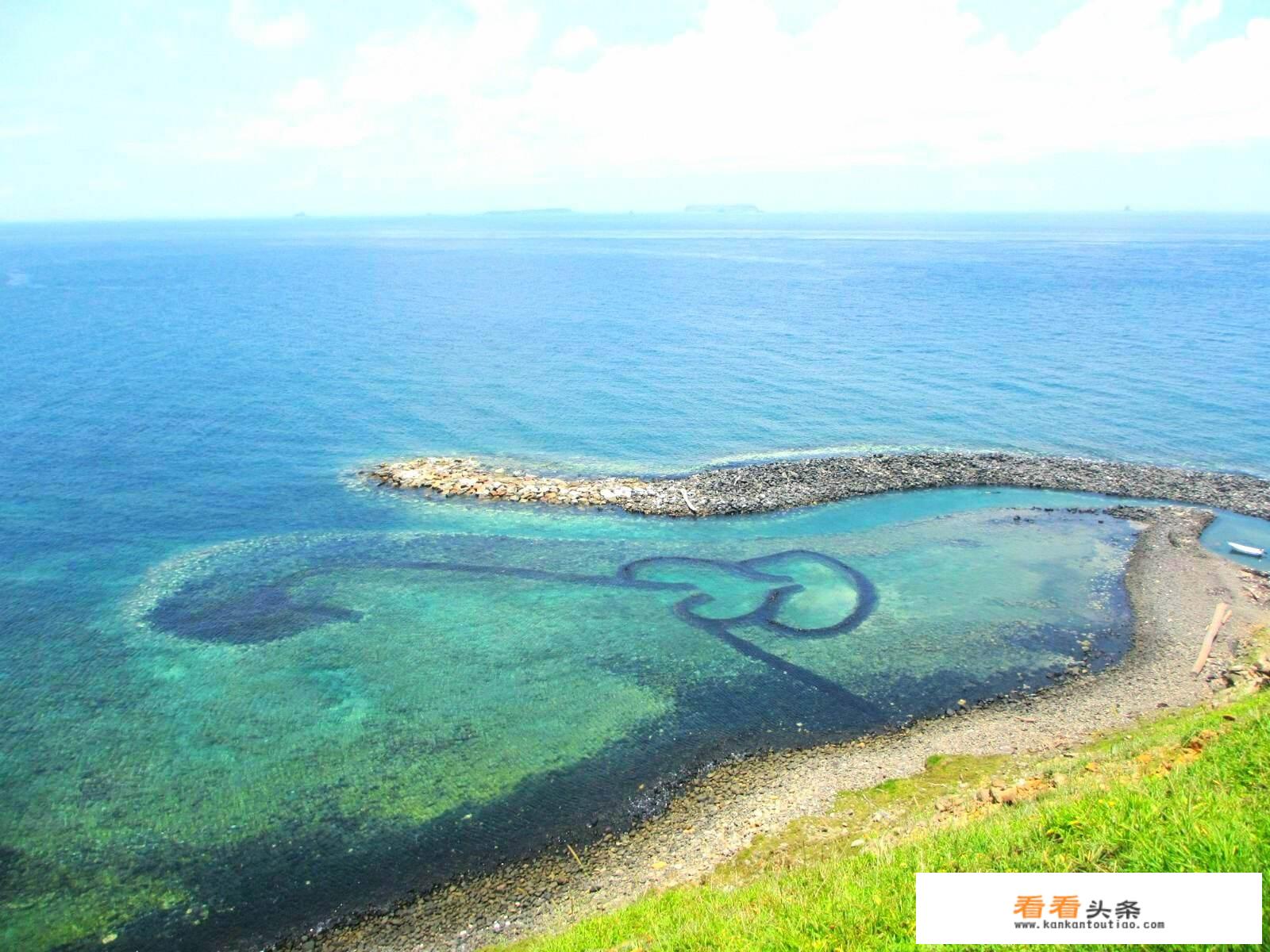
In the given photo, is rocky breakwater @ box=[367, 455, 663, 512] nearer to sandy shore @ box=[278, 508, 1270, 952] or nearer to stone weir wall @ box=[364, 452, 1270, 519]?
stone weir wall @ box=[364, 452, 1270, 519]

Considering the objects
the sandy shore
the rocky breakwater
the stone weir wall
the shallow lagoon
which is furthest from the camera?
the rocky breakwater

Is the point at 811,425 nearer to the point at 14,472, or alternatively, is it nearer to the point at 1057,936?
the point at 1057,936

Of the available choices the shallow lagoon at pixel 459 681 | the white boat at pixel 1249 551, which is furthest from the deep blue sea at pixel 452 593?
the white boat at pixel 1249 551

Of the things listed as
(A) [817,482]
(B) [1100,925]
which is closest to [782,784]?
(B) [1100,925]

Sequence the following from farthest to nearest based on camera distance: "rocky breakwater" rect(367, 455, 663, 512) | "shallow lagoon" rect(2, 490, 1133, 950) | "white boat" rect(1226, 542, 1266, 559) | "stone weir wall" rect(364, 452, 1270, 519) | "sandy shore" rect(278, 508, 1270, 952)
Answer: "rocky breakwater" rect(367, 455, 663, 512), "stone weir wall" rect(364, 452, 1270, 519), "white boat" rect(1226, 542, 1266, 559), "shallow lagoon" rect(2, 490, 1133, 950), "sandy shore" rect(278, 508, 1270, 952)

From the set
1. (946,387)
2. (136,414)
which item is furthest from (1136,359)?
(136,414)

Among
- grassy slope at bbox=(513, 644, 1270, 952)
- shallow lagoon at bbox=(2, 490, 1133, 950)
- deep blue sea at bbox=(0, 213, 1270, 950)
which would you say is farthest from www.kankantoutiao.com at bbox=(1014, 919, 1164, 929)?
deep blue sea at bbox=(0, 213, 1270, 950)

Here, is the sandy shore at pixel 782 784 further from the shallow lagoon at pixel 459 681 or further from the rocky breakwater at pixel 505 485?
the rocky breakwater at pixel 505 485
